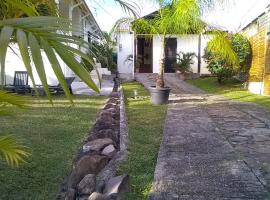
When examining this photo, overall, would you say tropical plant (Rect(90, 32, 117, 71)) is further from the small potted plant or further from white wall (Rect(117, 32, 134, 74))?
white wall (Rect(117, 32, 134, 74))

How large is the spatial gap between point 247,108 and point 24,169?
26.7 feet

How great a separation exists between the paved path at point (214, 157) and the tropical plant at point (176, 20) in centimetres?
305

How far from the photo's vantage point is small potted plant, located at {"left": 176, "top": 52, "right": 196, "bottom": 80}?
76.5 feet

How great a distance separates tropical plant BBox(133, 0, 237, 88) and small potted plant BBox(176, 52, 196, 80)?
33.1ft

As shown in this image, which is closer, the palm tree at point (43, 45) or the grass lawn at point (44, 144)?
the palm tree at point (43, 45)

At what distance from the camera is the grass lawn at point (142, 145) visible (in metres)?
4.50

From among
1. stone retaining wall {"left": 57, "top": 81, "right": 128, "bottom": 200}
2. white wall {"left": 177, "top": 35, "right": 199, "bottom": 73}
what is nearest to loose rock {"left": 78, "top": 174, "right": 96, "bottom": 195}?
stone retaining wall {"left": 57, "top": 81, "right": 128, "bottom": 200}

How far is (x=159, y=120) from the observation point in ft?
30.7

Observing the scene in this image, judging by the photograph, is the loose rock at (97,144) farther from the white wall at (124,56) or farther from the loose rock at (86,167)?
the white wall at (124,56)

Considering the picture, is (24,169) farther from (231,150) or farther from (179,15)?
(179,15)

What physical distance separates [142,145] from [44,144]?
63.2 inches

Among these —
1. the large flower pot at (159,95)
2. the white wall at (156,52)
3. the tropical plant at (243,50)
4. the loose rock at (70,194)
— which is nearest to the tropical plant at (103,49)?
the loose rock at (70,194)

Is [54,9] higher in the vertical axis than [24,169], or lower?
higher

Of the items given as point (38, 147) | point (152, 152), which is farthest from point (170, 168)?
point (38, 147)
